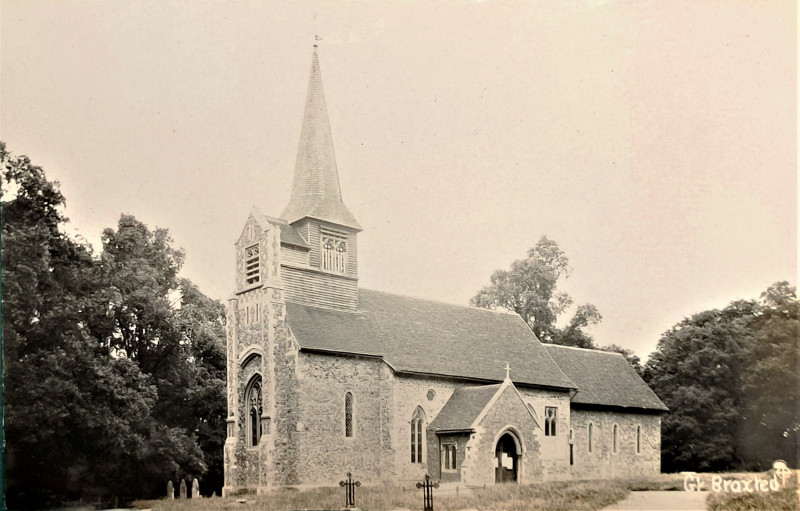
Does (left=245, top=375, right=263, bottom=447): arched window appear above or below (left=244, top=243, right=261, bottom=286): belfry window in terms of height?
below

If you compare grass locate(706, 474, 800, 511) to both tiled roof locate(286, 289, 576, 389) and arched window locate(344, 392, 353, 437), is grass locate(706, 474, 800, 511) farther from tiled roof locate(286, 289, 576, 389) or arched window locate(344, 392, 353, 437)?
arched window locate(344, 392, 353, 437)

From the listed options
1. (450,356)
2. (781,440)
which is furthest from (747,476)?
(450,356)

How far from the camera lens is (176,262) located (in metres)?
22.6

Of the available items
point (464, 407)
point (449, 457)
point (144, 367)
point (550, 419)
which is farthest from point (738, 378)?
point (144, 367)

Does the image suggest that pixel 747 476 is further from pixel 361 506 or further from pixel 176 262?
pixel 176 262

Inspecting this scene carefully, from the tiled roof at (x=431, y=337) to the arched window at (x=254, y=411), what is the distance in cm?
246

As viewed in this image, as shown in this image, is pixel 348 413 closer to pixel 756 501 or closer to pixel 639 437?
pixel 756 501

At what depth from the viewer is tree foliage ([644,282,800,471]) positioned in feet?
72.9

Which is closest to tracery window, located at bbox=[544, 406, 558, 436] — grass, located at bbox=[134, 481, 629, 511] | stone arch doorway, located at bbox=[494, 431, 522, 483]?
stone arch doorway, located at bbox=[494, 431, 522, 483]

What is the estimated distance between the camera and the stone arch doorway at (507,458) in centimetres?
2398

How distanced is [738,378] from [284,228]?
13846 mm

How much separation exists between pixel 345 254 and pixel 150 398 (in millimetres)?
6914

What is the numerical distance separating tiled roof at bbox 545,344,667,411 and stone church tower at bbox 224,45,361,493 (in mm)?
9435

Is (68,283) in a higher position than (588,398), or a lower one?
higher
